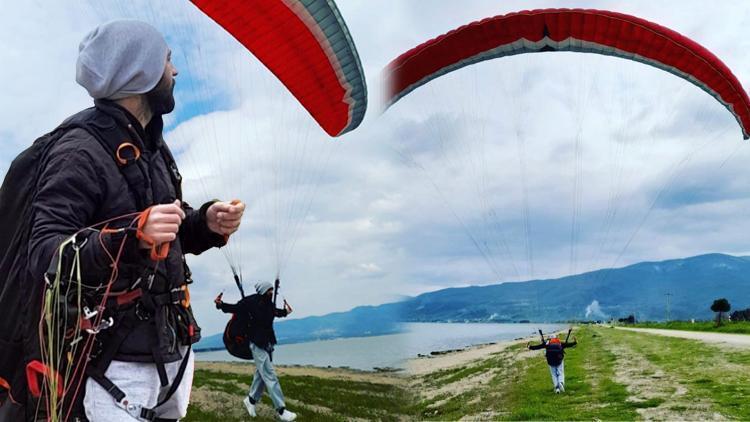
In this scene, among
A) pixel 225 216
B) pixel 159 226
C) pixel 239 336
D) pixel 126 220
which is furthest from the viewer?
pixel 239 336

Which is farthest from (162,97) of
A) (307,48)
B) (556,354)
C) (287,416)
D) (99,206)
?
(556,354)

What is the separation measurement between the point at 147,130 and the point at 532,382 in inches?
508

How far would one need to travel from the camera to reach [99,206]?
5.09ft

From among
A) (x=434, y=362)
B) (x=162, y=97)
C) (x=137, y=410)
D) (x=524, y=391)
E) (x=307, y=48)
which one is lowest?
(x=524, y=391)

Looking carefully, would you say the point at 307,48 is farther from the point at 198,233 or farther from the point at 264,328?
the point at 264,328

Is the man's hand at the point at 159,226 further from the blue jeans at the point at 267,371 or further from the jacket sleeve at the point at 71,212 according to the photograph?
the blue jeans at the point at 267,371

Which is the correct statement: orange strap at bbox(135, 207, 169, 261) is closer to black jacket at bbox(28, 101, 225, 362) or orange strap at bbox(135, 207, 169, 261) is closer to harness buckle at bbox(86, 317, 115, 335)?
black jacket at bbox(28, 101, 225, 362)

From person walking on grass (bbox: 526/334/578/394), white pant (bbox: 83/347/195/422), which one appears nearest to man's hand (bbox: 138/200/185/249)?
white pant (bbox: 83/347/195/422)

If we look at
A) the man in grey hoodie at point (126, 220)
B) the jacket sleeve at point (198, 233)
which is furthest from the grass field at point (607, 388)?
the man in grey hoodie at point (126, 220)

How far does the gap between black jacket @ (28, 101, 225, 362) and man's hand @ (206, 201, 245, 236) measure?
0.50 feet

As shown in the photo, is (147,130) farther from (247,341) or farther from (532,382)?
(532,382)

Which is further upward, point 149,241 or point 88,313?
point 149,241

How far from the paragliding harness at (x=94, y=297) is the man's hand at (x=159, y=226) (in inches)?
0.6

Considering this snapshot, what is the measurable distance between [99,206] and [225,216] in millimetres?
403
